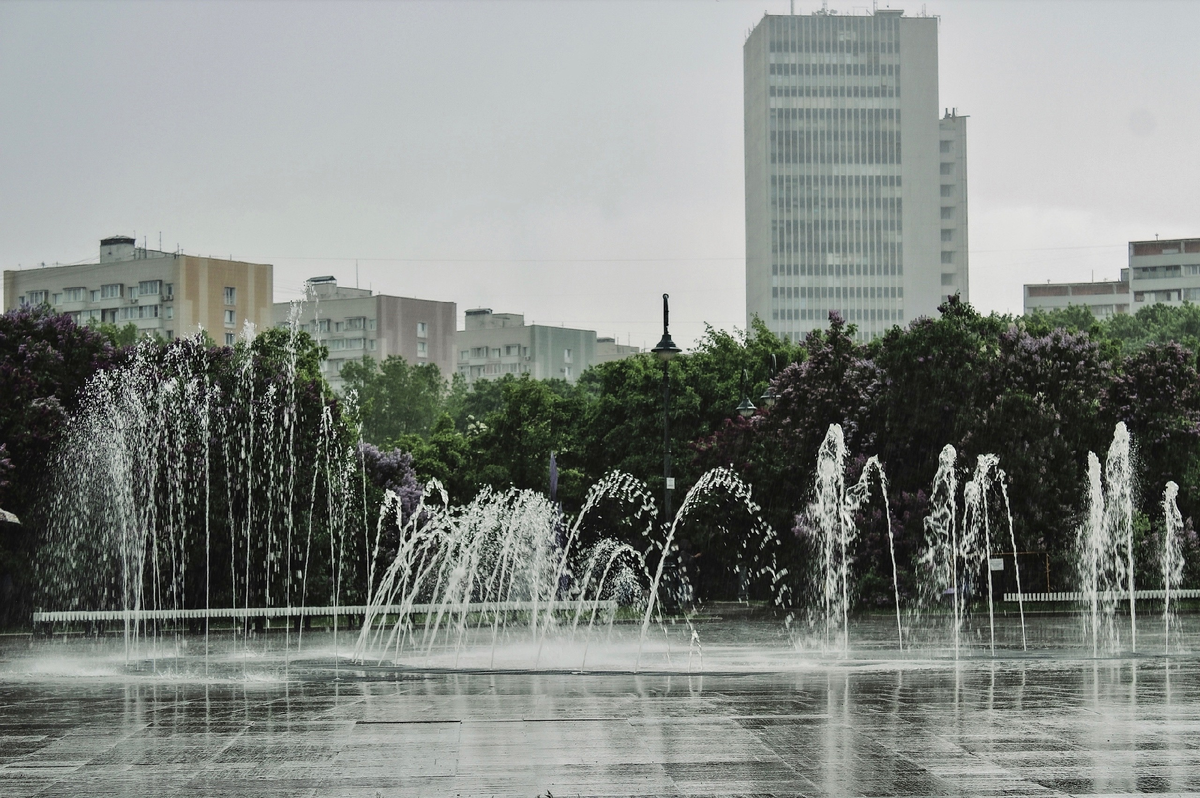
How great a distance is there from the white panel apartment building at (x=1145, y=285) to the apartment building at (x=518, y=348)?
50.3 meters

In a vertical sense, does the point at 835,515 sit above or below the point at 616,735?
above

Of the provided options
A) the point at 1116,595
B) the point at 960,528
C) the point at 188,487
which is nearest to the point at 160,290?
the point at 188,487

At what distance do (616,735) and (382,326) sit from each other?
127 m

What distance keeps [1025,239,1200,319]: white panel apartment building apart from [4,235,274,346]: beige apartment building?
87.5 metres

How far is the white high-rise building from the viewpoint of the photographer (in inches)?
6216

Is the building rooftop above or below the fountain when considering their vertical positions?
above

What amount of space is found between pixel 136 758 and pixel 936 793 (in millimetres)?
6483

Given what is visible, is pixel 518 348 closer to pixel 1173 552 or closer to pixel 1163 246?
pixel 1163 246

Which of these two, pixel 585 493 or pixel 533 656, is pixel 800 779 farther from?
pixel 585 493

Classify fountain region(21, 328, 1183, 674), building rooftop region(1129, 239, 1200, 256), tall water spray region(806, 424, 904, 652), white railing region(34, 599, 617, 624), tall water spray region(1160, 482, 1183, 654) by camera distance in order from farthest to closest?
building rooftop region(1129, 239, 1200, 256)
tall water spray region(806, 424, 904, 652)
tall water spray region(1160, 482, 1183, 654)
fountain region(21, 328, 1183, 674)
white railing region(34, 599, 617, 624)

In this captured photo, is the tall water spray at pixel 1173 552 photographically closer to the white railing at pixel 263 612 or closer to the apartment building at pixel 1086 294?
the white railing at pixel 263 612

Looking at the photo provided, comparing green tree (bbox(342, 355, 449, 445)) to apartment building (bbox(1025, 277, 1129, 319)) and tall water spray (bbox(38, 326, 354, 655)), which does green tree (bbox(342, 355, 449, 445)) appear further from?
apartment building (bbox(1025, 277, 1129, 319))

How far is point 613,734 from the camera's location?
44.0 feet

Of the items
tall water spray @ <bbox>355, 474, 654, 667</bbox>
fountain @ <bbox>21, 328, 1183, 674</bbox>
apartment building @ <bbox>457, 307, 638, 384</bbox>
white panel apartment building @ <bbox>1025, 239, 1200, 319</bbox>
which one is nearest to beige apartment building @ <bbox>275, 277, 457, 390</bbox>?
apartment building @ <bbox>457, 307, 638, 384</bbox>
